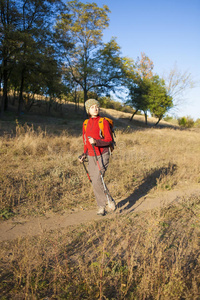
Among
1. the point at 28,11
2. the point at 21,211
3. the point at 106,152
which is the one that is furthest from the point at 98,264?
the point at 28,11

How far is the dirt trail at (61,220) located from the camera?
3.55m

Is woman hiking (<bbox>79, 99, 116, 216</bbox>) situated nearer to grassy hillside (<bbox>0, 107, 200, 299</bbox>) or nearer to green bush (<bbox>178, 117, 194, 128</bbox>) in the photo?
grassy hillside (<bbox>0, 107, 200, 299</bbox>)

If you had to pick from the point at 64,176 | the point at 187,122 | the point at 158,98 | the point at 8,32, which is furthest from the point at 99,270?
the point at 187,122

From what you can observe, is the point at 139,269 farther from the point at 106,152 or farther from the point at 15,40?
the point at 15,40

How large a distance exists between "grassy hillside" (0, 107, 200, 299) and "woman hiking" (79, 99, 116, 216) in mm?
476

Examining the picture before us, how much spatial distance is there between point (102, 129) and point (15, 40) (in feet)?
50.7

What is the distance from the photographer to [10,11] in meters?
17.0

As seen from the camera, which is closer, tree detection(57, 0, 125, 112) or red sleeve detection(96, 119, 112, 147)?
red sleeve detection(96, 119, 112, 147)

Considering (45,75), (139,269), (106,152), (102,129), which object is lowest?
(139,269)

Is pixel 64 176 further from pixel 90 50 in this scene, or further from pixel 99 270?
pixel 90 50

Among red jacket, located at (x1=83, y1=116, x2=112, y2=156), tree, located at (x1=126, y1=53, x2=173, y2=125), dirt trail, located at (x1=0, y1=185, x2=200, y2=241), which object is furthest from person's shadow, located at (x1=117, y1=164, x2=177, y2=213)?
tree, located at (x1=126, y1=53, x2=173, y2=125)

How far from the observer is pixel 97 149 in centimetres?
397

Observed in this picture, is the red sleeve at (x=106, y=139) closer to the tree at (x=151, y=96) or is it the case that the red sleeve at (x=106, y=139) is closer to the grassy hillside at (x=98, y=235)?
the grassy hillside at (x=98, y=235)

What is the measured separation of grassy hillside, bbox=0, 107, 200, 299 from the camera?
7.26ft
